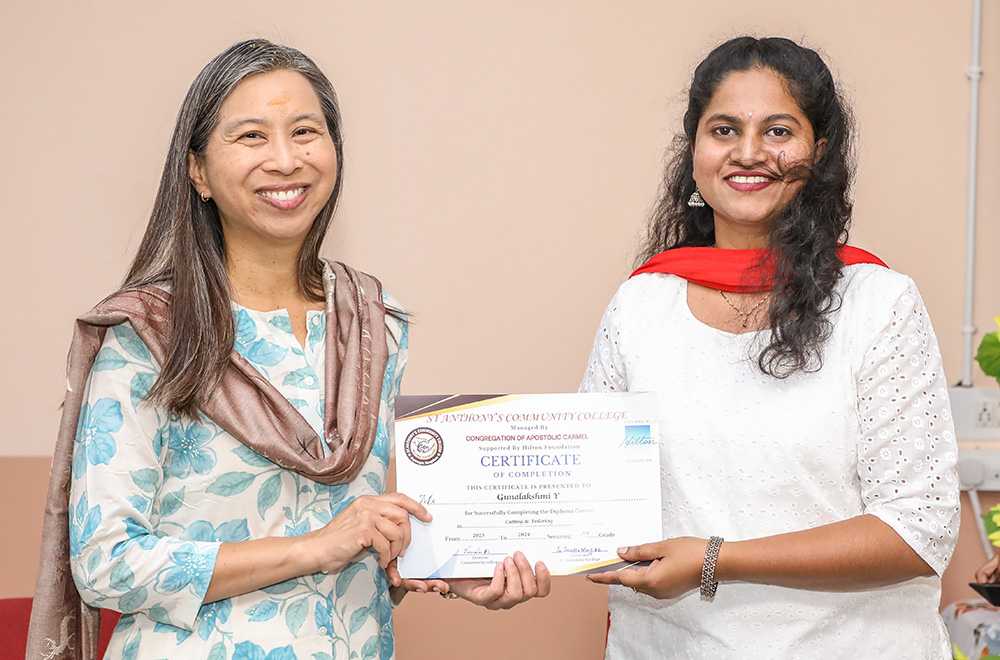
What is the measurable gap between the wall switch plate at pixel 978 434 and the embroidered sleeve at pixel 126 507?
2530 mm

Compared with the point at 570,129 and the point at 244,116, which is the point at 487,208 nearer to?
the point at 570,129

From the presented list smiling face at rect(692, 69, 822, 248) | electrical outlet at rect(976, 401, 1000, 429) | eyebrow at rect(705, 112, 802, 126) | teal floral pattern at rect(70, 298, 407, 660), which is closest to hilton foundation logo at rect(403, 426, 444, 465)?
teal floral pattern at rect(70, 298, 407, 660)

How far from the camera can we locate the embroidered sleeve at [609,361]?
6.09 ft

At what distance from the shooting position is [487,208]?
3168mm

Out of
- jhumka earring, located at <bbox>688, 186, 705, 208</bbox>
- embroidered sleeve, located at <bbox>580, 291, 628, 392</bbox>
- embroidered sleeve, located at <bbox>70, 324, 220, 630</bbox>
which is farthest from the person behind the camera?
jhumka earring, located at <bbox>688, 186, 705, 208</bbox>

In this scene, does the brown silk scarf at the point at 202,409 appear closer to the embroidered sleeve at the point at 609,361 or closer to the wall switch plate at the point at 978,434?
the embroidered sleeve at the point at 609,361

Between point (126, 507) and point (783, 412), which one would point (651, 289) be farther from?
point (126, 507)

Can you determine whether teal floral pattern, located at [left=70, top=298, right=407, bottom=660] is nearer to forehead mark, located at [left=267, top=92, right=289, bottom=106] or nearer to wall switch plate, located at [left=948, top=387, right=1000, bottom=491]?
forehead mark, located at [left=267, top=92, right=289, bottom=106]

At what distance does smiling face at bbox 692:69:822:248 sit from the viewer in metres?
1.74

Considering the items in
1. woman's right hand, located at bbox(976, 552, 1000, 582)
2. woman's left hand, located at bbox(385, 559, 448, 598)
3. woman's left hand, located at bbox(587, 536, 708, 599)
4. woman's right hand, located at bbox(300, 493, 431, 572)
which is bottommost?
woman's right hand, located at bbox(976, 552, 1000, 582)

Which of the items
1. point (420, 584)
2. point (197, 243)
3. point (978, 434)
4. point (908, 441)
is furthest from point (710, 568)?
point (978, 434)

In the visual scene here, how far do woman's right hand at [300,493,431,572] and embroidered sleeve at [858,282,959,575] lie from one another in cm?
80

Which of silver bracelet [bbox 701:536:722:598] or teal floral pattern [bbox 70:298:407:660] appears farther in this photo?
silver bracelet [bbox 701:536:722:598]

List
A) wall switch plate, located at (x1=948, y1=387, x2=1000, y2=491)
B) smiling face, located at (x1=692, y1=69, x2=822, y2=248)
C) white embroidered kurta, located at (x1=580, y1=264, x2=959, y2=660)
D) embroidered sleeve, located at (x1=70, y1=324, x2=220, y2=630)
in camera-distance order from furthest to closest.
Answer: wall switch plate, located at (x1=948, y1=387, x2=1000, y2=491) → smiling face, located at (x1=692, y1=69, x2=822, y2=248) → white embroidered kurta, located at (x1=580, y1=264, x2=959, y2=660) → embroidered sleeve, located at (x1=70, y1=324, x2=220, y2=630)
